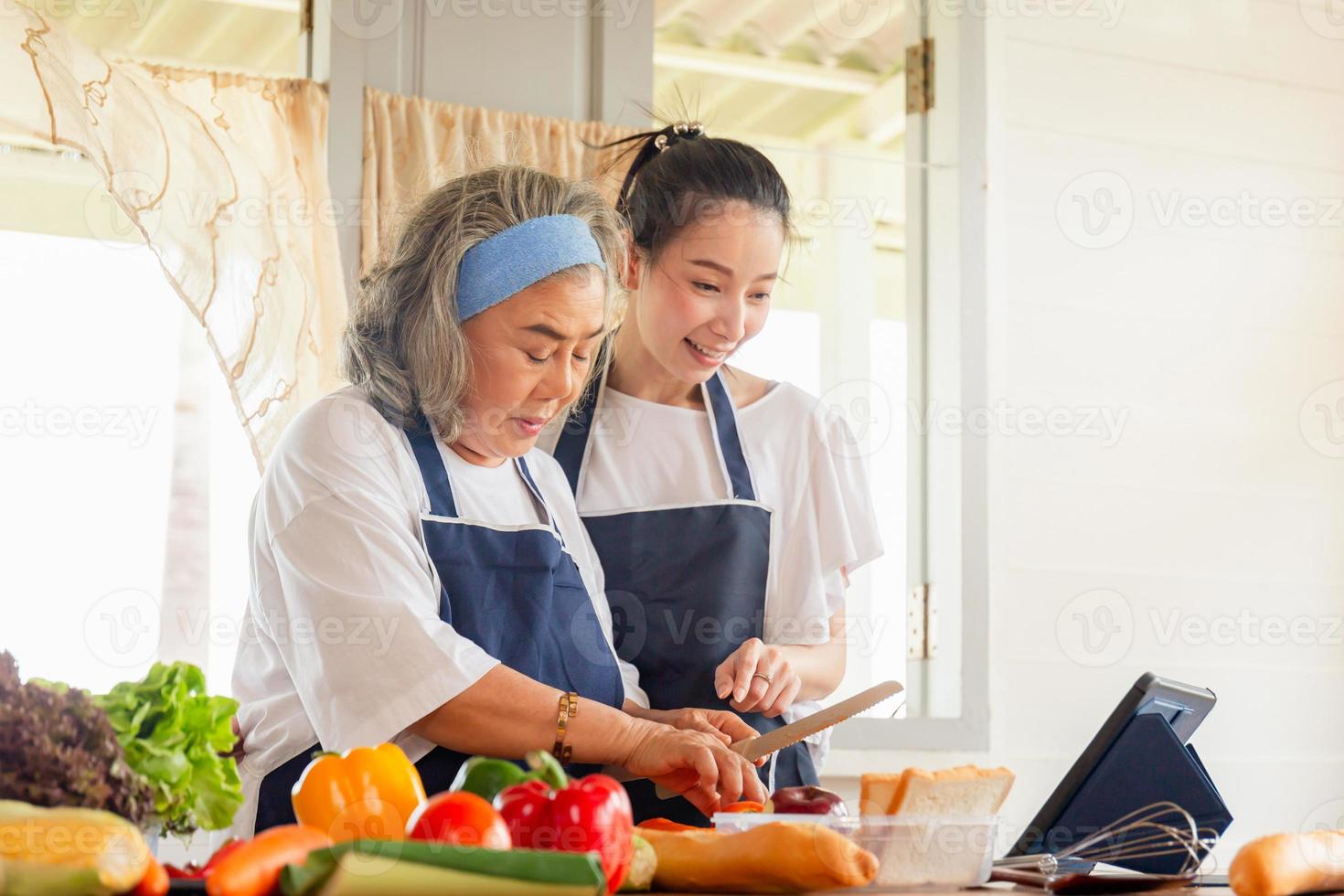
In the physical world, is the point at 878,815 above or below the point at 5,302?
below

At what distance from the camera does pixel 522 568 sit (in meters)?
2.03

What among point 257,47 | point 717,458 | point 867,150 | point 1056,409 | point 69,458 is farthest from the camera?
point 867,150

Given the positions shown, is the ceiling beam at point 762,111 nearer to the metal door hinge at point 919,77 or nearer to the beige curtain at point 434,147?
the metal door hinge at point 919,77

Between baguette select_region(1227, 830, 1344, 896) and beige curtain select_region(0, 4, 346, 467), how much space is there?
1.96 meters

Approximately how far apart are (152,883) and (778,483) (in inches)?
63.8

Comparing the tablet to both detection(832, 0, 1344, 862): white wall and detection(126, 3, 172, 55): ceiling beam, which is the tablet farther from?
detection(126, 3, 172, 55): ceiling beam

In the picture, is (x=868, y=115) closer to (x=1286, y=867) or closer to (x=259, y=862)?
(x=1286, y=867)

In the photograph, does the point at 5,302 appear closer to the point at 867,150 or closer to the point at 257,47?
the point at 257,47

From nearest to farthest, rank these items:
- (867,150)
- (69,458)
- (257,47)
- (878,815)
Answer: (878,815), (69,458), (257,47), (867,150)

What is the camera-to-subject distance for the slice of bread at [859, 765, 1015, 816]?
4.19 ft

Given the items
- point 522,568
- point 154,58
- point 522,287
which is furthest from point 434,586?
point 154,58

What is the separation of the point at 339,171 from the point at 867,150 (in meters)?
1.70

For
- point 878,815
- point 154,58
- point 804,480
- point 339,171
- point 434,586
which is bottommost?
point 878,815

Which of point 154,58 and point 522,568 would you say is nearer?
point 522,568
